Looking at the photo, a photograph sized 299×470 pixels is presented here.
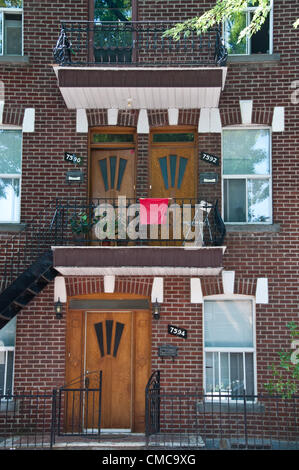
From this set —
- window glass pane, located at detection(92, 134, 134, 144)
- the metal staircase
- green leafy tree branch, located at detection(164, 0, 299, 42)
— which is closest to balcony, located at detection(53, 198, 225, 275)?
the metal staircase

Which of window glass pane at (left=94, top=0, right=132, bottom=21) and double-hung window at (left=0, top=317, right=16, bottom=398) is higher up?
window glass pane at (left=94, top=0, right=132, bottom=21)

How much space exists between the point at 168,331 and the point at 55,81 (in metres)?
5.11

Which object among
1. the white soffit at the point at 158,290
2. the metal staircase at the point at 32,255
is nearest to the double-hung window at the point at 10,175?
the metal staircase at the point at 32,255

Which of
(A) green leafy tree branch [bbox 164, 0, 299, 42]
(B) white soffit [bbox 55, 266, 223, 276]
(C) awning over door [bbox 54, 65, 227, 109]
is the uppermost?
(A) green leafy tree branch [bbox 164, 0, 299, 42]

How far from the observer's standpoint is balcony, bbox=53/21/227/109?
10859mm

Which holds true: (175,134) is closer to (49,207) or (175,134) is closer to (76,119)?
(76,119)

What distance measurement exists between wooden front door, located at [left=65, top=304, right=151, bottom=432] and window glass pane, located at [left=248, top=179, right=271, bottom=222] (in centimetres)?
269

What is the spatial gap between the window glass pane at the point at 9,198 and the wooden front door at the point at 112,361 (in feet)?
7.01

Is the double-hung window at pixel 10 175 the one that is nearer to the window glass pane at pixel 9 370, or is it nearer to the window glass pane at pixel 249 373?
the window glass pane at pixel 9 370

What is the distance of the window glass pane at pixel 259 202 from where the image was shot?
11570 mm

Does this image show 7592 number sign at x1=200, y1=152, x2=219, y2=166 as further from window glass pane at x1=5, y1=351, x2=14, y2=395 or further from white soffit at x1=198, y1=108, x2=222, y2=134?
window glass pane at x1=5, y1=351, x2=14, y2=395

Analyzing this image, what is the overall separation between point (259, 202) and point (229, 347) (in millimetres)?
2718

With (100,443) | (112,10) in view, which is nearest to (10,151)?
(112,10)

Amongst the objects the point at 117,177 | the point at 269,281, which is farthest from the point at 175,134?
the point at 269,281
